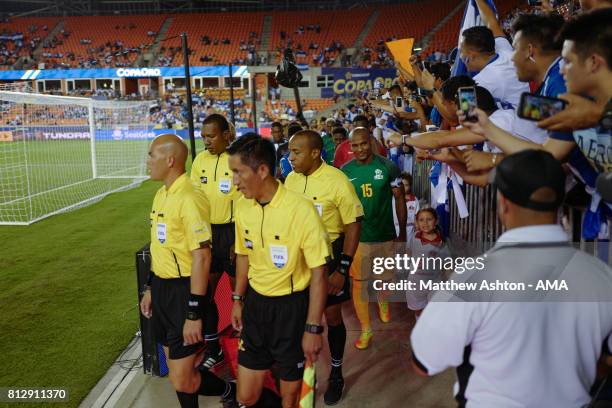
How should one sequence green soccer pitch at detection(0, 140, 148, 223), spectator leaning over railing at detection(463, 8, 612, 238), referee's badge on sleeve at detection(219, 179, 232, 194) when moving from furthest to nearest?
green soccer pitch at detection(0, 140, 148, 223) → referee's badge on sleeve at detection(219, 179, 232, 194) → spectator leaning over railing at detection(463, 8, 612, 238)

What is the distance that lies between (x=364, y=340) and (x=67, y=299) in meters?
4.00

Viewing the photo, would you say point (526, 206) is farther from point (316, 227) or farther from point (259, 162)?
point (259, 162)

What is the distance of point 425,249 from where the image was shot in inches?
217

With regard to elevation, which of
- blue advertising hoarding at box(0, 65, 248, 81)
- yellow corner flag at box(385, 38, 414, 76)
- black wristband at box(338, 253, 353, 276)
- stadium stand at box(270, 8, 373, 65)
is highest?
stadium stand at box(270, 8, 373, 65)

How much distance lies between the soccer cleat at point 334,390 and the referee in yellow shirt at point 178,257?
3.29 ft

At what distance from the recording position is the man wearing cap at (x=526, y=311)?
1759 millimetres

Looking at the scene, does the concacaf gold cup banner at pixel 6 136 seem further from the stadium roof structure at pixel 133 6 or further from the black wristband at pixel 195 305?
the black wristband at pixel 195 305

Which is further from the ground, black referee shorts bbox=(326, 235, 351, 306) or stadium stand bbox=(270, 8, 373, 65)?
stadium stand bbox=(270, 8, 373, 65)

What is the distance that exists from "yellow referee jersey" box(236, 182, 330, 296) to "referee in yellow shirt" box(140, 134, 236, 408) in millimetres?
396

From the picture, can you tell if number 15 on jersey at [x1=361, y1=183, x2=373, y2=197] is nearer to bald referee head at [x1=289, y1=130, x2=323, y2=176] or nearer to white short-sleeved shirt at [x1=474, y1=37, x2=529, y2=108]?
bald referee head at [x1=289, y1=130, x2=323, y2=176]

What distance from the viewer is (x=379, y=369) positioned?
4766 mm

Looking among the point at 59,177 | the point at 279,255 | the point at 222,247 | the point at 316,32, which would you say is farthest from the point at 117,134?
the point at 279,255

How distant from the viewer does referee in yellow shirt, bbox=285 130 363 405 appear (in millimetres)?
4406

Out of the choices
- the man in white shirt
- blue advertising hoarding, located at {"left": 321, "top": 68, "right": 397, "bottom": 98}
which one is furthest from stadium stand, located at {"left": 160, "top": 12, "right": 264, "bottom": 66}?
the man in white shirt
